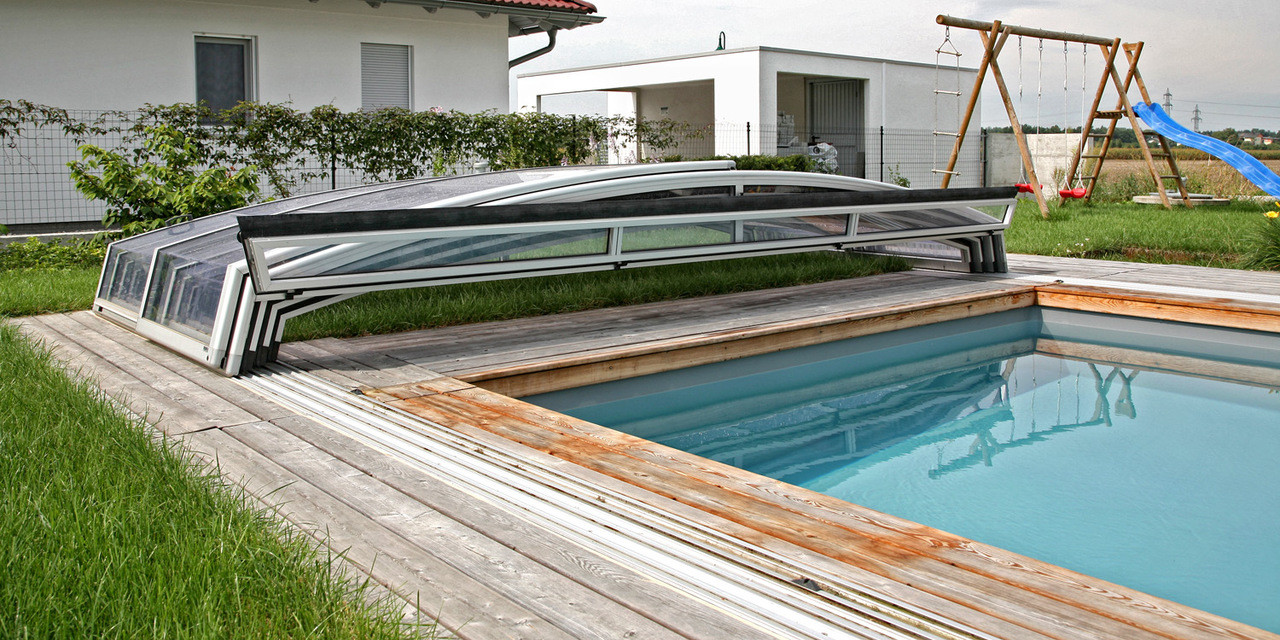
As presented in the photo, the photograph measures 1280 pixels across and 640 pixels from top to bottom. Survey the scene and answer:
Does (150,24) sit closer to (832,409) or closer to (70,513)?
(832,409)

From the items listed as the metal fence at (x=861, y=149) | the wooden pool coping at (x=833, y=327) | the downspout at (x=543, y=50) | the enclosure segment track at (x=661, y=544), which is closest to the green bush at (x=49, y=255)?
the wooden pool coping at (x=833, y=327)

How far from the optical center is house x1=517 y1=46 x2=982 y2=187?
22188 millimetres

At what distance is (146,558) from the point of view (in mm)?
2365

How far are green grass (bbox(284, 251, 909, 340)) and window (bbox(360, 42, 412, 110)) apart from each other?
23.2 feet

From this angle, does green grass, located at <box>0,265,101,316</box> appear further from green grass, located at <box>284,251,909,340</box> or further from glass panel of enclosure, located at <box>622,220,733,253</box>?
glass panel of enclosure, located at <box>622,220,733,253</box>

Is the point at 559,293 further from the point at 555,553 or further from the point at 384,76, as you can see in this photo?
the point at 384,76

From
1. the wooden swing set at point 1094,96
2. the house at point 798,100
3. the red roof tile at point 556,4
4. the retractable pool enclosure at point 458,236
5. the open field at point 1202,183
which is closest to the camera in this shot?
the retractable pool enclosure at point 458,236

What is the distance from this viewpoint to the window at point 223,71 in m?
12.9

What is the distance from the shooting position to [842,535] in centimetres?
271

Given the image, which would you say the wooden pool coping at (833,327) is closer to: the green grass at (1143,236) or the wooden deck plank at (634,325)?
the wooden deck plank at (634,325)

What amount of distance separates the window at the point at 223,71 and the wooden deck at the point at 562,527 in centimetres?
833

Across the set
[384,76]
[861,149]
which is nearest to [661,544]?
[384,76]

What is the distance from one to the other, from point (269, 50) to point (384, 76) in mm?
1672

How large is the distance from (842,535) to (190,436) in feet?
8.21
